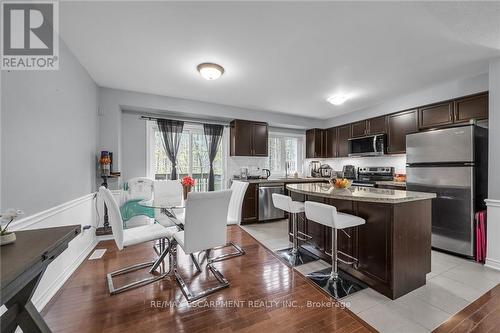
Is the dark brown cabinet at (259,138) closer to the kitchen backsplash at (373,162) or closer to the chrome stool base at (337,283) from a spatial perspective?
the kitchen backsplash at (373,162)

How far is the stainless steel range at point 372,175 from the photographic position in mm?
4109

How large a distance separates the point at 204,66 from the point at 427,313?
3358 mm

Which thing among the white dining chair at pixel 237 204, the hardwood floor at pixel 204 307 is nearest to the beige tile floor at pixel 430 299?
the hardwood floor at pixel 204 307

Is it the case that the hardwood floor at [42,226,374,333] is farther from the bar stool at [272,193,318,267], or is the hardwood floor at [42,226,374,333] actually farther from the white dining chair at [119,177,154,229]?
the white dining chair at [119,177,154,229]

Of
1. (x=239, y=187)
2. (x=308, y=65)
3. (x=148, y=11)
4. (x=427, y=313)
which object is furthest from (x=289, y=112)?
(x=427, y=313)

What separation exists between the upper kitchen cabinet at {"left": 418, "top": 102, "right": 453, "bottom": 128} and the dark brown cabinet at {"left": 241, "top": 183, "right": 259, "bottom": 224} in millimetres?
3229

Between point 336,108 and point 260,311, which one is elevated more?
point 336,108

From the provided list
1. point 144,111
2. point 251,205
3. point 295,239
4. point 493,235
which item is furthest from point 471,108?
point 144,111

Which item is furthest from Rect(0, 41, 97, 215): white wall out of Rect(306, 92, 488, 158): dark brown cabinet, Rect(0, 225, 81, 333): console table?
Rect(306, 92, 488, 158): dark brown cabinet

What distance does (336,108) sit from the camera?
4.50 m

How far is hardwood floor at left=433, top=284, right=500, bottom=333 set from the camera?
151cm

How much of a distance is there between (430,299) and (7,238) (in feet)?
10.3

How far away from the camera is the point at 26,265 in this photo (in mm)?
823

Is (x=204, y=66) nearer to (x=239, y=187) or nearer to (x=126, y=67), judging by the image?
(x=126, y=67)
